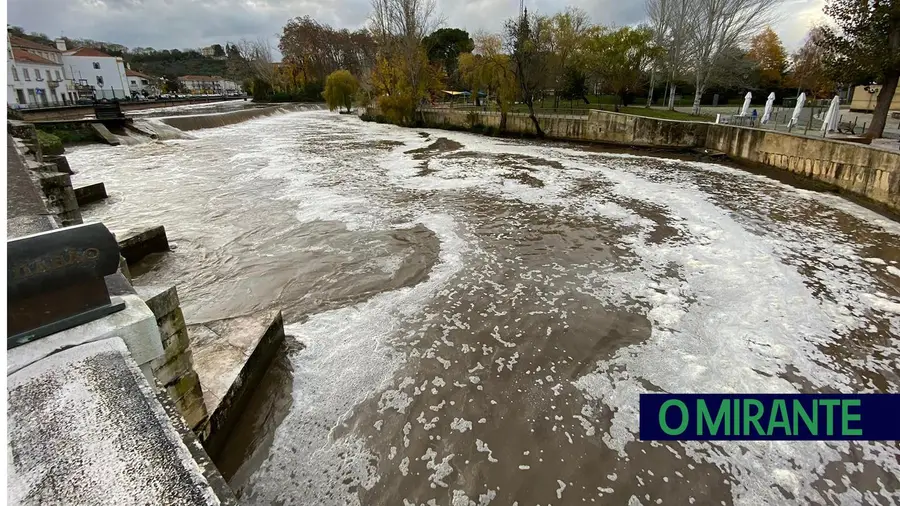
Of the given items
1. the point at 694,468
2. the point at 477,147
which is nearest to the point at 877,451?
the point at 694,468

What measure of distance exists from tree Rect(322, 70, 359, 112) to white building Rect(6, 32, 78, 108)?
27913 millimetres

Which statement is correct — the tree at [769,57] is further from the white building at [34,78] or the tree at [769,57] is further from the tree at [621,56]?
the white building at [34,78]

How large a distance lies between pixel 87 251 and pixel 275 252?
559 centimetres

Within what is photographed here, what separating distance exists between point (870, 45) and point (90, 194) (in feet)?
70.6

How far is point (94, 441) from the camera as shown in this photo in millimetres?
1481

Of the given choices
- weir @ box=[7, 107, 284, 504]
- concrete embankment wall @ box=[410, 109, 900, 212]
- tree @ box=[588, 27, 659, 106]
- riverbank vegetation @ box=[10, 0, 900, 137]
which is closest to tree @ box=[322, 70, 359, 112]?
riverbank vegetation @ box=[10, 0, 900, 137]

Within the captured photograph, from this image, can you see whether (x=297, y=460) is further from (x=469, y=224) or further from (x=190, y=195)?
(x=190, y=195)

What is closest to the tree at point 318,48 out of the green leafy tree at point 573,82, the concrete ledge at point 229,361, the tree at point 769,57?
the green leafy tree at point 573,82

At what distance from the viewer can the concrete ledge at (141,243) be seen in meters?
6.60

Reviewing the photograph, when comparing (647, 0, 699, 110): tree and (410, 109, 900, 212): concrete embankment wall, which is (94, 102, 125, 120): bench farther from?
(647, 0, 699, 110): tree

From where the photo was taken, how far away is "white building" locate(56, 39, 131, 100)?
63544 millimetres

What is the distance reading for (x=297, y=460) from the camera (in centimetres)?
322

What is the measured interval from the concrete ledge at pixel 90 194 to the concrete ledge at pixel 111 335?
35.6 ft

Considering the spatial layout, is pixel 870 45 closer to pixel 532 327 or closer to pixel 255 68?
pixel 532 327
